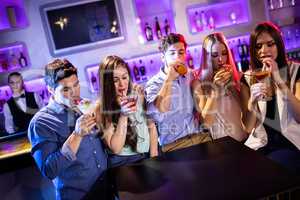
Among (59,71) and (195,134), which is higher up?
(59,71)

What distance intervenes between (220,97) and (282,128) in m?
0.43

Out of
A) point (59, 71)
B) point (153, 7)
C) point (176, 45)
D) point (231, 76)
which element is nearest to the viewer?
point (59, 71)

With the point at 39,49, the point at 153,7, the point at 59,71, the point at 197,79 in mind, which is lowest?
the point at 197,79

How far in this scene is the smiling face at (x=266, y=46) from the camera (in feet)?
Answer: 6.98

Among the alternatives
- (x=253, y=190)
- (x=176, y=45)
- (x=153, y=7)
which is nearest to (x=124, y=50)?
(x=153, y=7)

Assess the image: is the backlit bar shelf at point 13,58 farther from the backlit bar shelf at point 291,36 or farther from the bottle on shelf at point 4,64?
the backlit bar shelf at point 291,36

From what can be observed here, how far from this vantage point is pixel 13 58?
4105 mm

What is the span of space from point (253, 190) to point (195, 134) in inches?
41.5

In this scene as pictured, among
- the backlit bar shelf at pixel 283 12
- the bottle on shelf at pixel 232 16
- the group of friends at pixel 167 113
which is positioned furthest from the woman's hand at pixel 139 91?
the backlit bar shelf at pixel 283 12

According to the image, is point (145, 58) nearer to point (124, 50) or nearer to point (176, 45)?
point (124, 50)

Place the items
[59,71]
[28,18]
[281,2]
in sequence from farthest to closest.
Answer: [281,2] < [28,18] < [59,71]

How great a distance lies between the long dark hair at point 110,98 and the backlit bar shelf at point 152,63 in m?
2.23

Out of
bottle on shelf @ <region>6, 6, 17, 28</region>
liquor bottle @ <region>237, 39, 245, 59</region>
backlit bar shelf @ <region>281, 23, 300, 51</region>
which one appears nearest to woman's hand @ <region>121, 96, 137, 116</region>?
bottle on shelf @ <region>6, 6, 17, 28</region>

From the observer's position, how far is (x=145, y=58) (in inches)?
173
